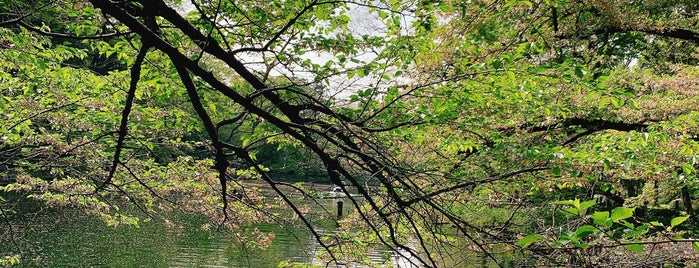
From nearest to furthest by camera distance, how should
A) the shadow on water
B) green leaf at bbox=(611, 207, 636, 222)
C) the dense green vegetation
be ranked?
green leaf at bbox=(611, 207, 636, 222) → the dense green vegetation → the shadow on water

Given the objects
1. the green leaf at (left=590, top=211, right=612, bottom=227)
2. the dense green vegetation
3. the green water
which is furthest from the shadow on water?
the green leaf at (left=590, top=211, right=612, bottom=227)

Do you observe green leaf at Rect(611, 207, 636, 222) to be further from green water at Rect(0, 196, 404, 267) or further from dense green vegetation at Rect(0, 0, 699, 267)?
green water at Rect(0, 196, 404, 267)

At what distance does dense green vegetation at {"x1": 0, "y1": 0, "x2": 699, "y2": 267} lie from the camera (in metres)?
2.82

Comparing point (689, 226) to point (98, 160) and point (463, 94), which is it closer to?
point (463, 94)

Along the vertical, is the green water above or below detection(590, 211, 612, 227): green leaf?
below

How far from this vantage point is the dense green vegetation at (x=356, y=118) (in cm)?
282

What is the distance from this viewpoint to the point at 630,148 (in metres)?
5.71

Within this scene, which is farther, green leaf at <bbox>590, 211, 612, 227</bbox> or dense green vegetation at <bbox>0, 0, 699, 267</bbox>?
dense green vegetation at <bbox>0, 0, 699, 267</bbox>

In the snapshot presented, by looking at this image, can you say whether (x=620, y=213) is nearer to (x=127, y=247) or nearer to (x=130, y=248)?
(x=130, y=248)

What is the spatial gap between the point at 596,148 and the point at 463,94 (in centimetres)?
299

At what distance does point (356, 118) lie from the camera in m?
3.50

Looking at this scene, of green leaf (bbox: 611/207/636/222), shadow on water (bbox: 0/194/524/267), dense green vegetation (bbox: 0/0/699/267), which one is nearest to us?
green leaf (bbox: 611/207/636/222)

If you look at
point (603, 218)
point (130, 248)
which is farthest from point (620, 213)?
point (130, 248)

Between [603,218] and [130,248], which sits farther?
[130,248]
